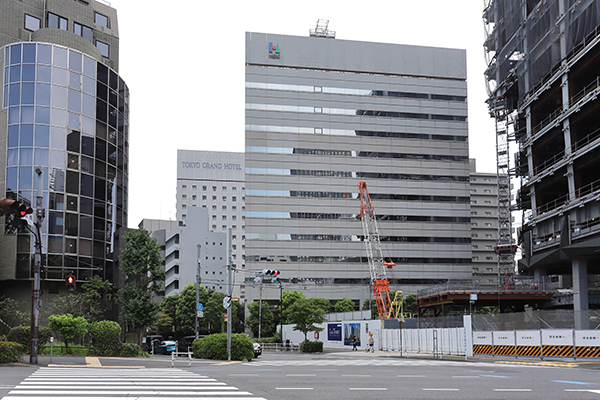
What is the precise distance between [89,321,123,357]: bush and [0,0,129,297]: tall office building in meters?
14.0

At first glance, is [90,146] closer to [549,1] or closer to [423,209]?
[549,1]

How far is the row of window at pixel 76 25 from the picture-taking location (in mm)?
57088

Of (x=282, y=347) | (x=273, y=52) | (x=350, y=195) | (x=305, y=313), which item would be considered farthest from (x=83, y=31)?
(x=350, y=195)

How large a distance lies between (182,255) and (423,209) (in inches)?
2047

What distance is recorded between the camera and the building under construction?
52438 mm

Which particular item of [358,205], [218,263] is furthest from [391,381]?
[218,263]

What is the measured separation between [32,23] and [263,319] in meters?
60.1

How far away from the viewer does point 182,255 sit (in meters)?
124

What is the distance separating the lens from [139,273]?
148 feet

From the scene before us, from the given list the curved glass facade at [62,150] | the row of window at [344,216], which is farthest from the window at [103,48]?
the row of window at [344,216]

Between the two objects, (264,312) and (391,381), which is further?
(264,312)

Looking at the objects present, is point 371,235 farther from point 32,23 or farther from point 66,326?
point 66,326

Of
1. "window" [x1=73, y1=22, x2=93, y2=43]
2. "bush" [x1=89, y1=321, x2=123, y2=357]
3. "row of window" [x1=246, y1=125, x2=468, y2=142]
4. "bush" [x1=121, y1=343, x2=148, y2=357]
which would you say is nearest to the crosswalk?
"bush" [x1=89, y1=321, x2=123, y2=357]

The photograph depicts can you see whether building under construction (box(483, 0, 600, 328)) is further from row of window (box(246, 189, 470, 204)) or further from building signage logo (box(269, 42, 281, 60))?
building signage logo (box(269, 42, 281, 60))
